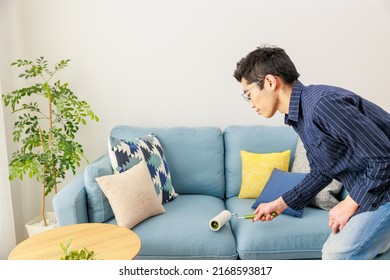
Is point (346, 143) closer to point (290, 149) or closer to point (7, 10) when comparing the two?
point (290, 149)

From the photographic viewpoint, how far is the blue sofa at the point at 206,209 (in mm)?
2191

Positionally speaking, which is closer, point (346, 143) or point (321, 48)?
point (346, 143)

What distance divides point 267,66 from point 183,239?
1.08 meters

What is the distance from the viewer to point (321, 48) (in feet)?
10.1

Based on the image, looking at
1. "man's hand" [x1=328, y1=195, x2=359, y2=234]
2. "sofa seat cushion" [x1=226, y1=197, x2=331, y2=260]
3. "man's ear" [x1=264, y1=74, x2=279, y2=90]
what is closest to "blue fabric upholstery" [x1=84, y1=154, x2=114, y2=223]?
"sofa seat cushion" [x1=226, y1=197, x2=331, y2=260]

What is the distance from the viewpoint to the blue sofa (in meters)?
2.19

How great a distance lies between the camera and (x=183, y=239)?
7.21ft

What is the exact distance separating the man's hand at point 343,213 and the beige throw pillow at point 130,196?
118 cm

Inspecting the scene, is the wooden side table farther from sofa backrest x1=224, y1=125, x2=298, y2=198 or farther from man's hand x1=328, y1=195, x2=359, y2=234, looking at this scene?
sofa backrest x1=224, y1=125, x2=298, y2=198

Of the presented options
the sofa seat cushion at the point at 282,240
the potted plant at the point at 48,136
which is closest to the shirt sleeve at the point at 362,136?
the sofa seat cushion at the point at 282,240

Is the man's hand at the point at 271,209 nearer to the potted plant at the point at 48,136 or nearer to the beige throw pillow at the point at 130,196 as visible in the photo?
the beige throw pillow at the point at 130,196

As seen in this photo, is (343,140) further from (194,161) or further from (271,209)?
(194,161)

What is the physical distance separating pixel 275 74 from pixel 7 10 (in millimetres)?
2409
